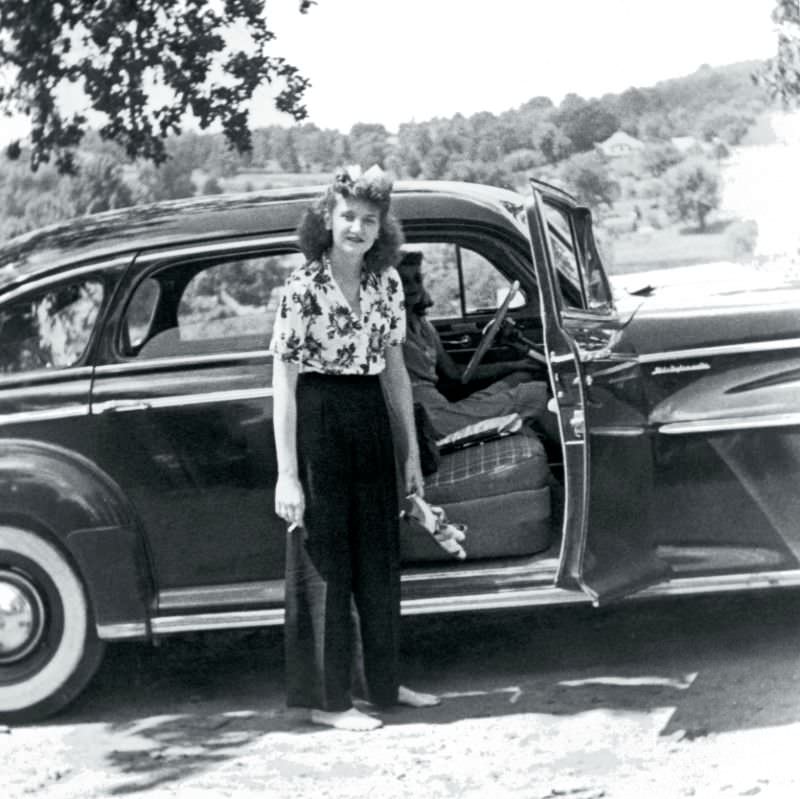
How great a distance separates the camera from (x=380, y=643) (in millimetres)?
5383

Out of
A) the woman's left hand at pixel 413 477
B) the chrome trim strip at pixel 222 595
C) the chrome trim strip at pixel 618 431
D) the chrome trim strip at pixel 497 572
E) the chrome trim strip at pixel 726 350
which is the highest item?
the chrome trim strip at pixel 726 350

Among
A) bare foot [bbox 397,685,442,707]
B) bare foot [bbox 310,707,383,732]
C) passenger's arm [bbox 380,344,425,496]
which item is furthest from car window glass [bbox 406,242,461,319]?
bare foot [bbox 310,707,383,732]

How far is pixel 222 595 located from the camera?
222 inches

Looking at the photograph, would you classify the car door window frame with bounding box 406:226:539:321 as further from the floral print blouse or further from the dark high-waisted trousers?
the dark high-waisted trousers

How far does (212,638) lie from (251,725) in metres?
1.58

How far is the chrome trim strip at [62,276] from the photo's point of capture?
579 centimetres

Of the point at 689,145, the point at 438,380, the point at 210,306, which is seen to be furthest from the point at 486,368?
the point at 689,145

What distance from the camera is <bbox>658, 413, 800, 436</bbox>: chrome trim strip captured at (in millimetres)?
5445

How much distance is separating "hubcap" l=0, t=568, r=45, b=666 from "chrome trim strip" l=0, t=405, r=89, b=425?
567 millimetres

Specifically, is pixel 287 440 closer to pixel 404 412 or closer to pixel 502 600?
pixel 404 412

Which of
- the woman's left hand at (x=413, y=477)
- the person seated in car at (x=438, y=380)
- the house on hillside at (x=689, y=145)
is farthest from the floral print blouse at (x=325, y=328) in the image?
the house on hillside at (x=689, y=145)

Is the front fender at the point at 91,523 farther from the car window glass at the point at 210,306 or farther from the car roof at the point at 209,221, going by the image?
the car roof at the point at 209,221

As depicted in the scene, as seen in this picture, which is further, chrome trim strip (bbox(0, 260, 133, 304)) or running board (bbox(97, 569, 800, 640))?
chrome trim strip (bbox(0, 260, 133, 304))

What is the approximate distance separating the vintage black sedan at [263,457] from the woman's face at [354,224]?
553mm
